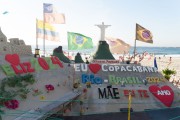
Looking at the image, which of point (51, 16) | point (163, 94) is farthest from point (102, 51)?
point (163, 94)

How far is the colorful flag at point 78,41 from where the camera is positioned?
141ft

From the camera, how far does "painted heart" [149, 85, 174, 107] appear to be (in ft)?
94.1

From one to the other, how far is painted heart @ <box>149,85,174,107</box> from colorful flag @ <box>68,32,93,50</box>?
54.0 feet

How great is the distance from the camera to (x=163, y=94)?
29.0 meters

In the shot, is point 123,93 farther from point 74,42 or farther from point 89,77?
point 74,42

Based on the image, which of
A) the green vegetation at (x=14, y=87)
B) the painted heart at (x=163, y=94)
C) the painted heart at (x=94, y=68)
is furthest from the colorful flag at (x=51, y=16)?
the painted heart at (x=163, y=94)

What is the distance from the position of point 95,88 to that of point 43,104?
6580 mm

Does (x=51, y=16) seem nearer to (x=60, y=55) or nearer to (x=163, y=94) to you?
(x=60, y=55)

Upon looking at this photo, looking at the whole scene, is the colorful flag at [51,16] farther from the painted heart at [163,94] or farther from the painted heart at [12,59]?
the painted heart at [163,94]

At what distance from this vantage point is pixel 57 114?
2491 cm

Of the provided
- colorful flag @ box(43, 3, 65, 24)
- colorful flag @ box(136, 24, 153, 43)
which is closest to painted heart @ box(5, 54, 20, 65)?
colorful flag @ box(43, 3, 65, 24)

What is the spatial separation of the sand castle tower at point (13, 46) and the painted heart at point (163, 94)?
13834 mm

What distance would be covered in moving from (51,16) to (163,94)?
20115 millimetres

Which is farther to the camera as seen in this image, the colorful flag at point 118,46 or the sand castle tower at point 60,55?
the colorful flag at point 118,46
